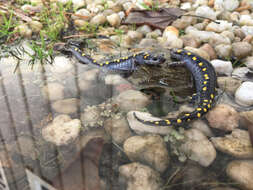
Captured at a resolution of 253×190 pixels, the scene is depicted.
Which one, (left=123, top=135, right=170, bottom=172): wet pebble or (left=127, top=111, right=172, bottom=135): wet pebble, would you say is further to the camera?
(left=127, top=111, right=172, bottom=135): wet pebble

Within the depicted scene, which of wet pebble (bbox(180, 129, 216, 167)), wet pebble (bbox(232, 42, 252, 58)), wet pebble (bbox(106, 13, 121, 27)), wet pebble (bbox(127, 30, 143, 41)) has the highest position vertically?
wet pebble (bbox(106, 13, 121, 27))

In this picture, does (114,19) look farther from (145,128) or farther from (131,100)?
(145,128)

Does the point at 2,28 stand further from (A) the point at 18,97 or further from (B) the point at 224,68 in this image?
(B) the point at 224,68

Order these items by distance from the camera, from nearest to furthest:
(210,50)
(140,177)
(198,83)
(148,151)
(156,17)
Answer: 1. (140,177)
2. (148,151)
3. (198,83)
4. (210,50)
5. (156,17)

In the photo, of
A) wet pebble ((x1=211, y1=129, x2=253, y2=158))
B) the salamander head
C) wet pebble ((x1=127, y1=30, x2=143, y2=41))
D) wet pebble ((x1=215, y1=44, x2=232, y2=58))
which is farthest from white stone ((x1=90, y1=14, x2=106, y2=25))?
wet pebble ((x1=211, y1=129, x2=253, y2=158))

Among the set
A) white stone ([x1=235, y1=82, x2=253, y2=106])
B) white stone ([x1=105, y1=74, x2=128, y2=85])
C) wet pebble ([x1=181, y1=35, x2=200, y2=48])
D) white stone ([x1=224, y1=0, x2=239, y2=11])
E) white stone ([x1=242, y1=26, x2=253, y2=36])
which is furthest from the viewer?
white stone ([x1=224, y1=0, x2=239, y2=11])

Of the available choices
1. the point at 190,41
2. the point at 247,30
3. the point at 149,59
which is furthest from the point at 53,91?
the point at 247,30

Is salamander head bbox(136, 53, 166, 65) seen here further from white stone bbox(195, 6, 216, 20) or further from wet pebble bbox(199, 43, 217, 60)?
white stone bbox(195, 6, 216, 20)
